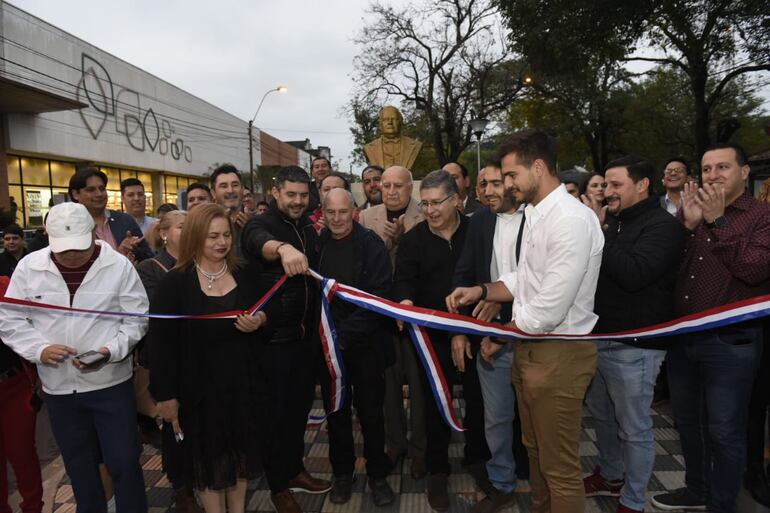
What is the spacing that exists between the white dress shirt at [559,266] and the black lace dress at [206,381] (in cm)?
165

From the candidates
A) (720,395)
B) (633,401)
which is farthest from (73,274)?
(720,395)

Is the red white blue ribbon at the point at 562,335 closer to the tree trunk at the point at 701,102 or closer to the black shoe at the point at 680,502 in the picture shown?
the black shoe at the point at 680,502

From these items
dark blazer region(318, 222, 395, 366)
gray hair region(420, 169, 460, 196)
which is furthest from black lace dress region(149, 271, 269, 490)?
gray hair region(420, 169, 460, 196)

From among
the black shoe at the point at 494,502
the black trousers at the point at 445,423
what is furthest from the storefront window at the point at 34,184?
the black shoe at the point at 494,502

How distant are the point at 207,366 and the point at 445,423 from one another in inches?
66.4

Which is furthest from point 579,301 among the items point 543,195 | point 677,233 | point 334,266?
point 334,266

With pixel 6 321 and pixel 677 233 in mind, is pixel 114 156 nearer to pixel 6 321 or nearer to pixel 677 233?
pixel 6 321

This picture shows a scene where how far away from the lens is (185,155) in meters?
33.4

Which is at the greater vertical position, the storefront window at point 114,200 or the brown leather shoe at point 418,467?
the storefront window at point 114,200

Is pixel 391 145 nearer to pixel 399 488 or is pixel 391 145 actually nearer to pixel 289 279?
pixel 289 279

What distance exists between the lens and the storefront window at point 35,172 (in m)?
21.0

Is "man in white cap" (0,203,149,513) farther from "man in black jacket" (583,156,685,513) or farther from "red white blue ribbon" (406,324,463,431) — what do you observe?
"man in black jacket" (583,156,685,513)

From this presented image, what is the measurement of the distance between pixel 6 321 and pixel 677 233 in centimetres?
387

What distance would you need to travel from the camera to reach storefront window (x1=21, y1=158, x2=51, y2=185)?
2100cm
